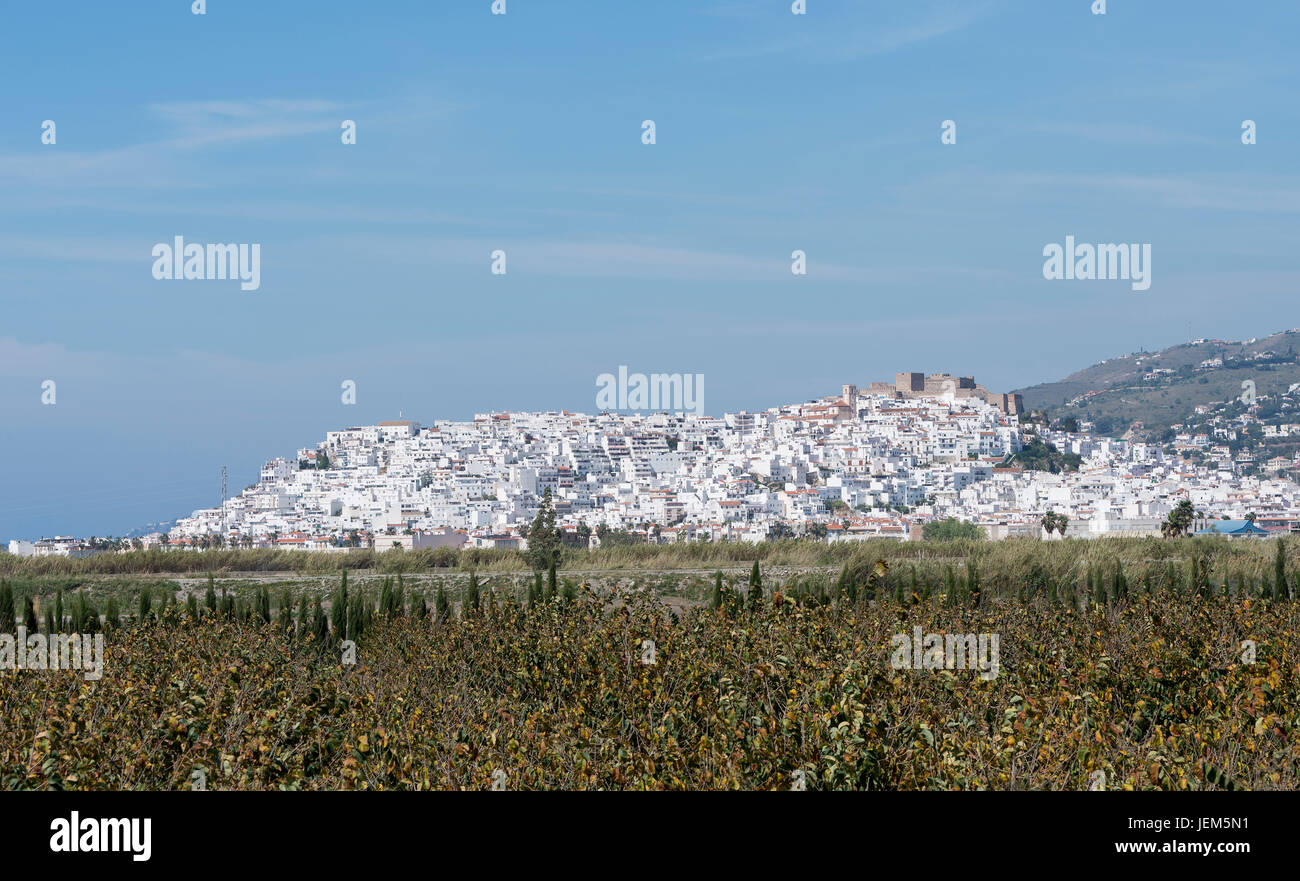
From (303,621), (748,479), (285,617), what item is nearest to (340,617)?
(303,621)

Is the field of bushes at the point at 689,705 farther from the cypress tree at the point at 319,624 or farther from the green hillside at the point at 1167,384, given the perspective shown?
the green hillside at the point at 1167,384

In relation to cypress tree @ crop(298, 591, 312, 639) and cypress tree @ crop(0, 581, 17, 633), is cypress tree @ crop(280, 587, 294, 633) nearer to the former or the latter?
cypress tree @ crop(298, 591, 312, 639)

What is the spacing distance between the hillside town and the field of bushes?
203 ft

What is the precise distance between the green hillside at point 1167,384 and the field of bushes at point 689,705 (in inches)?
5780

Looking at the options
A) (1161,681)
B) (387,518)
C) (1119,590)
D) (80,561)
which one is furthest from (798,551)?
(387,518)

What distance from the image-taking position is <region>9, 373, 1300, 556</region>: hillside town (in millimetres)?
98000

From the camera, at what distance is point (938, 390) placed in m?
159

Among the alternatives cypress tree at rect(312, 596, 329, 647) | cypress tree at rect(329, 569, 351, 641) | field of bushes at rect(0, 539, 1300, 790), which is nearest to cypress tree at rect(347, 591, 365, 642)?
cypress tree at rect(329, 569, 351, 641)

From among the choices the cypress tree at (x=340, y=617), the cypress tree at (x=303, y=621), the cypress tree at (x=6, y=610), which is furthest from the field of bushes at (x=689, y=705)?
the cypress tree at (x=6, y=610)

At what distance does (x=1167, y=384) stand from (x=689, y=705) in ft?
546

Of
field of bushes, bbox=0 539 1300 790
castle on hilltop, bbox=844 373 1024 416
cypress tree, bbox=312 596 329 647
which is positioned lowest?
cypress tree, bbox=312 596 329 647

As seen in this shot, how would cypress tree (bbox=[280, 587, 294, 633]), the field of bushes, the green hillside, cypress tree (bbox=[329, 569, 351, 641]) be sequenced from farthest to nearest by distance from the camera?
the green hillside < cypress tree (bbox=[329, 569, 351, 641]) < cypress tree (bbox=[280, 587, 294, 633]) < the field of bushes

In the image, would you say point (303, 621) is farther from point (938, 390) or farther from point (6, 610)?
point (938, 390)
